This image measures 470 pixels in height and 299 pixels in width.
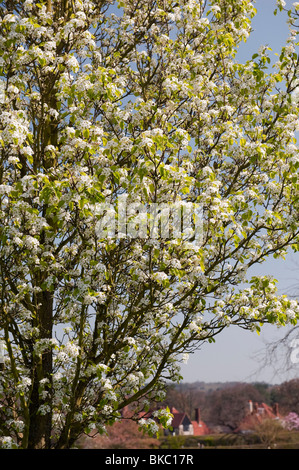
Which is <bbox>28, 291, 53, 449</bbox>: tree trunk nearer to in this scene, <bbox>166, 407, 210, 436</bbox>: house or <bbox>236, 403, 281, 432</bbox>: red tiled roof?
<bbox>236, 403, 281, 432</bbox>: red tiled roof

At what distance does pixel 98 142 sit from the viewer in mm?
8422

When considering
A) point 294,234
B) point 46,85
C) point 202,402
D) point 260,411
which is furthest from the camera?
point 202,402

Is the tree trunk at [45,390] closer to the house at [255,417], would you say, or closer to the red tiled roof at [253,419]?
the house at [255,417]

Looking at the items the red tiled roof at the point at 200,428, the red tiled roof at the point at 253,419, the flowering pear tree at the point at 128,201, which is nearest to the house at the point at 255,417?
the red tiled roof at the point at 253,419

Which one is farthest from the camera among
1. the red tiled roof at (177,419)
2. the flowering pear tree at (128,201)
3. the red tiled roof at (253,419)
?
the red tiled roof at (177,419)

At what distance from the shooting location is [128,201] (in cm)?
827

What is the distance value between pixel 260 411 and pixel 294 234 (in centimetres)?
8455

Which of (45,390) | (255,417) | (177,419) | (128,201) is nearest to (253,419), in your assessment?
(255,417)

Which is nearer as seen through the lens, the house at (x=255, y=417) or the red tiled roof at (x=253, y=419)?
the red tiled roof at (x=253, y=419)

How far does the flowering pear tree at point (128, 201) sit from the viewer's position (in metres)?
8.19

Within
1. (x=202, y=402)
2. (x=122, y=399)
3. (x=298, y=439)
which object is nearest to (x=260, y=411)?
(x=202, y=402)

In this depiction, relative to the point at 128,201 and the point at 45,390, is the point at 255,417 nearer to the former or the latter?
the point at 45,390
